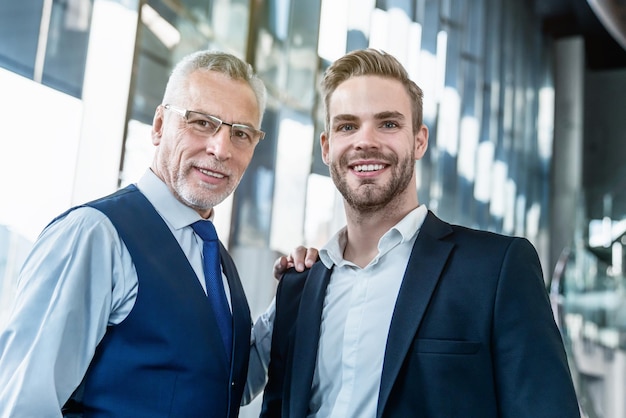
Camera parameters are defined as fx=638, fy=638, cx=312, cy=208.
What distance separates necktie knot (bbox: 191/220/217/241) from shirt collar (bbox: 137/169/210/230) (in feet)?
0.08

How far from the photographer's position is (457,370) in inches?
71.6

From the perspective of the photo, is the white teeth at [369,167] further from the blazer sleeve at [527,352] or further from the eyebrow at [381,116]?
the blazer sleeve at [527,352]

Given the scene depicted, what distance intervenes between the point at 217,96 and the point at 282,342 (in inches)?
35.3

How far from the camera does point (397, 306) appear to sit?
1.93 m

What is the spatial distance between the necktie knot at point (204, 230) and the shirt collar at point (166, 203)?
0.02m

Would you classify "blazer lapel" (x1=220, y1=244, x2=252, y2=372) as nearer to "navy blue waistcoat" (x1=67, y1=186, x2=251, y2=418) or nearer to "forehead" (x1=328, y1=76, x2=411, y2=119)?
"navy blue waistcoat" (x1=67, y1=186, x2=251, y2=418)

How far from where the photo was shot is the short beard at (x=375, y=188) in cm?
214

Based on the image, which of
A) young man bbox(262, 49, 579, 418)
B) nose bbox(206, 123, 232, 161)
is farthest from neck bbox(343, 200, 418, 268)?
nose bbox(206, 123, 232, 161)

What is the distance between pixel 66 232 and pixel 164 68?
1783mm

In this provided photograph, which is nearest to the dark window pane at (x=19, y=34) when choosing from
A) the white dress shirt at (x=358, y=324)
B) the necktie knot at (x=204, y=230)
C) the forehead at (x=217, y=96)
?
the forehead at (x=217, y=96)

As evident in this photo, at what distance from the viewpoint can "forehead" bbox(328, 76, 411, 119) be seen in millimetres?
2189

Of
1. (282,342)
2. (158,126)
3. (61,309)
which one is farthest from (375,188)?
(61,309)

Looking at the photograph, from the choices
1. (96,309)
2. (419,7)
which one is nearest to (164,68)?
(96,309)

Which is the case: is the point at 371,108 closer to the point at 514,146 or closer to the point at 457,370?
the point at 457,370
